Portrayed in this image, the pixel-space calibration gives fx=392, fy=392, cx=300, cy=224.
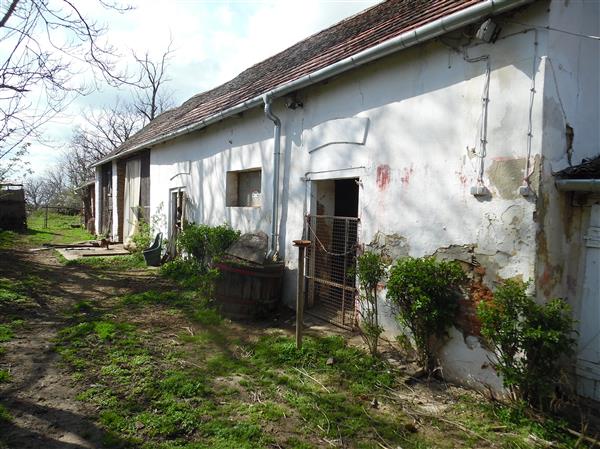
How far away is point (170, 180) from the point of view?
1145 cm

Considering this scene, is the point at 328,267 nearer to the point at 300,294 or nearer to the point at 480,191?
the point at 300,294

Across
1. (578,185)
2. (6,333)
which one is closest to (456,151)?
(578,185)

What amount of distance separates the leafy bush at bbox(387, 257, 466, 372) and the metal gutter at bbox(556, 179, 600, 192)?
1216mm

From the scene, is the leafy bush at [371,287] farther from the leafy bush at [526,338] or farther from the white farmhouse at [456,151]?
the leafy bush at [526,338]

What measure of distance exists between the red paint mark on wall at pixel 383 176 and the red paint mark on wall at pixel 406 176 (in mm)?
242

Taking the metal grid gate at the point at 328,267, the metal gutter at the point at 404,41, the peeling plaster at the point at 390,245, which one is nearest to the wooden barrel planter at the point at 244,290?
the metal grid gate at the point at 328,267

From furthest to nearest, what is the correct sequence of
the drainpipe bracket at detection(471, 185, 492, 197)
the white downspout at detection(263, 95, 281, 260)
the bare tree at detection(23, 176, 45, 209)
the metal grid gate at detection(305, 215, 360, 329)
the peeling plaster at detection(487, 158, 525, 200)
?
1. the bare tree at detection(23, 176, 45, 209)
2. the white downspout at detection(263, 95, 281, 260)
3. the metal grid gate at detection(305, 215, 360, 329)
4. the drainpipe bracket at detection(471, 185, 492, 197)
5. the peeling plaster at detection(487, 158, 525, 200)

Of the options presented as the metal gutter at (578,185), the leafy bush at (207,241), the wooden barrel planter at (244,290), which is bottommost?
the wooden barrel planter at (244,290)

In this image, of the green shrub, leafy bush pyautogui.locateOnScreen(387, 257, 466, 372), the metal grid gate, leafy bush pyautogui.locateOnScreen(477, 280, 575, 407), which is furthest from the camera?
the green shrub

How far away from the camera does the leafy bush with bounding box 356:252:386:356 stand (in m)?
4.75

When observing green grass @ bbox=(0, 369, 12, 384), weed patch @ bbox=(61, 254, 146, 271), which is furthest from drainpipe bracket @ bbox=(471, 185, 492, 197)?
weed patch @ bbox=(61, 254, 146, 271)

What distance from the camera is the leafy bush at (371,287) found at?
4750 millimetres

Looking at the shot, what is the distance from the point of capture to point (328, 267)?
251 inches

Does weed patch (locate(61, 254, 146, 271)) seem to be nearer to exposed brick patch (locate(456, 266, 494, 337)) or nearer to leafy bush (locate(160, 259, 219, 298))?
leafy bush (locate(160, 259, 219, 298))
